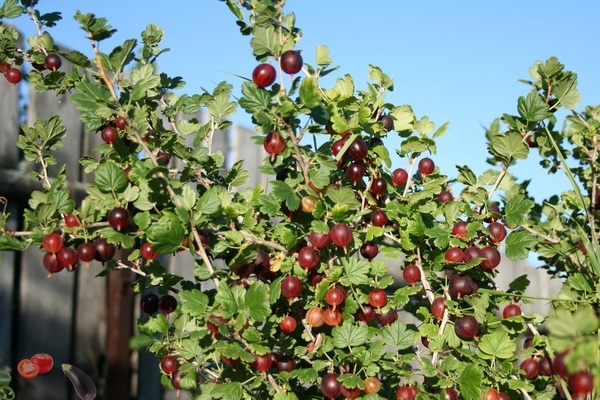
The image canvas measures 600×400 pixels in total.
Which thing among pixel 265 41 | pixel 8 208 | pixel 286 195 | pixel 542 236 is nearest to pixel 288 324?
pixel 286 195

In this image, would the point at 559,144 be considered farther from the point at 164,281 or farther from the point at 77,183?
the point at 77,183

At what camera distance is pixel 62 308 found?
11.5 feet

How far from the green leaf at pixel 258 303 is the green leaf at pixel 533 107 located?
827mm

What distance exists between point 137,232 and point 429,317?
2.27 feet

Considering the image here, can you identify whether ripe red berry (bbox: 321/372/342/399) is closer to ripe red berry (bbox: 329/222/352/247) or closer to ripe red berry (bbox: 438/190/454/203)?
ripe red berry (bbox: 329/222/352/247)

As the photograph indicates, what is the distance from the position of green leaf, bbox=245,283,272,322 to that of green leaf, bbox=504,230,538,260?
65 cm

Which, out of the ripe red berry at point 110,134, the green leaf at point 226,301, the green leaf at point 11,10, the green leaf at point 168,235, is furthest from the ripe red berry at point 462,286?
the green leaf at point 11,10

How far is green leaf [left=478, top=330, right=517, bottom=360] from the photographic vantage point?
5.67 feet

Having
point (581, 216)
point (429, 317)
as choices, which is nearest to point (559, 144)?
point (581, 216)

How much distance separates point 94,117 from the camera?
5.68 ft

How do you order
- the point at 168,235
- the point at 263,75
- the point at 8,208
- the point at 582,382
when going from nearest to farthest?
the point at 582,382, the point at 168,235, the point at 263,75, the point at 8,208

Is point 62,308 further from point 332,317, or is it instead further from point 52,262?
point 332,317

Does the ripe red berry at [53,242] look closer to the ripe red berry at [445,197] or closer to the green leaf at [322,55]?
the green leaf at [322,55]

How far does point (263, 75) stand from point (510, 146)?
680 millimetres
